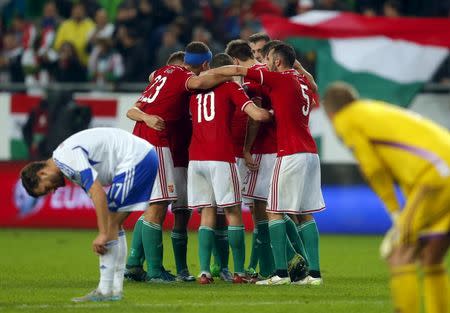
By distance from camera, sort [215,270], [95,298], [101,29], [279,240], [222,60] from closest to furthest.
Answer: [95,298]
[279,240]
[222,60]
[215,270]
[101,29]

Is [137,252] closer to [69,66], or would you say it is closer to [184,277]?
[184,277]

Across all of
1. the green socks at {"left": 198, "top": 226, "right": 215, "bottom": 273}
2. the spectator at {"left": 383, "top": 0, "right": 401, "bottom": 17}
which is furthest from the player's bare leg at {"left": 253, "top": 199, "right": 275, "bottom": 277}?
the spectator at {"left": 383, "top": 0, "right": 401, "bottom": 17}

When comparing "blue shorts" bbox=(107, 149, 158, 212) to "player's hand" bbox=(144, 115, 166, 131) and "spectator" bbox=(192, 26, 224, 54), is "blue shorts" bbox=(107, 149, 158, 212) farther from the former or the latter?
"spectator" bbox=(192, 26, 224, 54)

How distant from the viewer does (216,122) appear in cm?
1280

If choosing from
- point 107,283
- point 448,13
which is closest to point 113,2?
point 448,13

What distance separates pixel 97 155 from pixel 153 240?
2.51 meters

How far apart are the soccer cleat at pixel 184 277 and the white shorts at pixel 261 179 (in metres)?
1.02

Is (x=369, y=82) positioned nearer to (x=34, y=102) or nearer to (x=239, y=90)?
(x=34, y=102)

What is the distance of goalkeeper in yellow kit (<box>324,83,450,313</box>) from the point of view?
8.47m

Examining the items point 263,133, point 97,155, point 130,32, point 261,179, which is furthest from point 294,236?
point 130,32

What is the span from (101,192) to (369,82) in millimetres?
11915

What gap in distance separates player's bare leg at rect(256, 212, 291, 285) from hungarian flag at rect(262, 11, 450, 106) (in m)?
8.82

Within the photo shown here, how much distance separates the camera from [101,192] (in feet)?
33.5

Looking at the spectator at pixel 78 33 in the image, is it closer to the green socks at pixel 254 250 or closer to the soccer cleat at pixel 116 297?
the green socks at pixel 254 250
